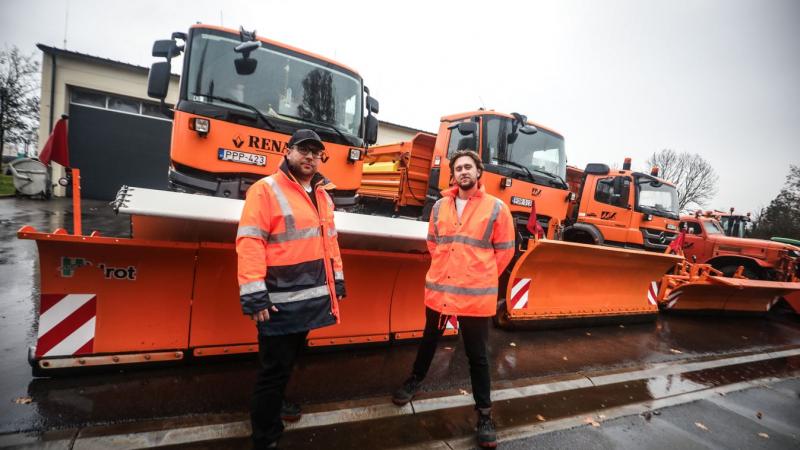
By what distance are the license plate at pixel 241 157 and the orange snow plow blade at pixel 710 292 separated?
693 cm

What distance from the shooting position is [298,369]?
305cm

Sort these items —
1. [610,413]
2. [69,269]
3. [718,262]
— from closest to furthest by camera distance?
[69,269]
[610,413]
[718,262]

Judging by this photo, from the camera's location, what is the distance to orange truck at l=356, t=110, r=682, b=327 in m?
4.47

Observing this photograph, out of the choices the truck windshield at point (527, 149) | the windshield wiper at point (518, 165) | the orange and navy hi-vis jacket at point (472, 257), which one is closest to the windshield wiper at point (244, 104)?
the orange and navy hi-vis jacket at point (472, 257)

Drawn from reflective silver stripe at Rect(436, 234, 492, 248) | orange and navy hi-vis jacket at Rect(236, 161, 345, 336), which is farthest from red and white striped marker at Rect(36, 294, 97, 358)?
reflective silver stripe at Rect(436, 234, 492, 248)

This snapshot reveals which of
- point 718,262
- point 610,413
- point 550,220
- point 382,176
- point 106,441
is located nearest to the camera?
point 106,441

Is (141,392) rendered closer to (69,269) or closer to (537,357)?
(69,269)

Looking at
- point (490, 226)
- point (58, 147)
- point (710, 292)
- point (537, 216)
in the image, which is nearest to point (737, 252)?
point (710, 292)

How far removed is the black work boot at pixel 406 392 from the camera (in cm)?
272

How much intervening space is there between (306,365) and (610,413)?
8.68 feet

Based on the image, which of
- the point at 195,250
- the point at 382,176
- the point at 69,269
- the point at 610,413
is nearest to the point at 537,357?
the point at 610,413

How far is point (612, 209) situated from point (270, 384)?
26.4 feet

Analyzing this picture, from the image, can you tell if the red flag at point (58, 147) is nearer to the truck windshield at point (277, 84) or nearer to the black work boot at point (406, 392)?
the truck windshield at point (277, 84)

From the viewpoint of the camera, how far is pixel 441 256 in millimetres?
2596
